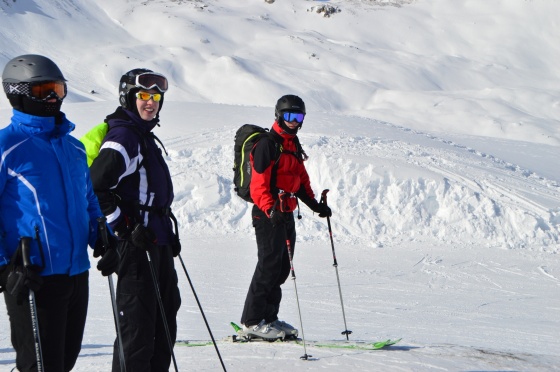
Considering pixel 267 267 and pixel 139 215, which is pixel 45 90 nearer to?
pixel 139 215

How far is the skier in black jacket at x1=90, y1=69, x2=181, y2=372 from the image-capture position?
3.88 metres

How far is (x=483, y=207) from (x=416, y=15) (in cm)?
7630

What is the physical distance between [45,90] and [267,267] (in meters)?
3.23

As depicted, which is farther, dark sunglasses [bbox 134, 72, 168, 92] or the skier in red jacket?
the skier in red jacket

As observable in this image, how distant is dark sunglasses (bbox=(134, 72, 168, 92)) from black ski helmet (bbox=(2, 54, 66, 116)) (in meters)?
0.88

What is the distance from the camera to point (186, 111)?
20.7 metres

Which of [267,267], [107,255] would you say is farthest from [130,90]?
[267,267]

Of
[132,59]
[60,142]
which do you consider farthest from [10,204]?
[132,59]

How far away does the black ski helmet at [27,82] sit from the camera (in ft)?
10.5

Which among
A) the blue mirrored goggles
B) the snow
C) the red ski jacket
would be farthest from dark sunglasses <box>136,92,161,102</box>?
the snow

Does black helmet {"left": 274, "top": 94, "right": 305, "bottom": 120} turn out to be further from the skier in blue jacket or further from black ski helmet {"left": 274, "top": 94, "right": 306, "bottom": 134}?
the skier in blue jacket

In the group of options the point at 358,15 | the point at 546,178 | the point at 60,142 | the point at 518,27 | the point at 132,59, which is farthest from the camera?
the point at 358,15

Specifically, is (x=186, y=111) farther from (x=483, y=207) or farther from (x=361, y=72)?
(x=361, y=72)

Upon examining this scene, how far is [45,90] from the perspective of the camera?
3213 millimetres
